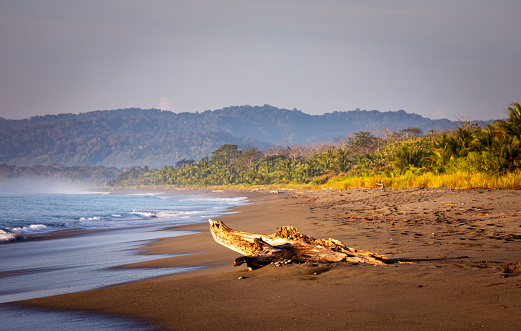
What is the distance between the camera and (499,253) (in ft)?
22.6

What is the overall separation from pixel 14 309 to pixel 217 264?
11.8 feet

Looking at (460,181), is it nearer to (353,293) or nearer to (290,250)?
(290,250)

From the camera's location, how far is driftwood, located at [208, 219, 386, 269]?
6430mm

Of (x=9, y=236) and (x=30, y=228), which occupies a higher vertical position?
(x=9, y=236)

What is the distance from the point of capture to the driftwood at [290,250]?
6.43 m

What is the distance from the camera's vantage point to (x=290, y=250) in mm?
6684

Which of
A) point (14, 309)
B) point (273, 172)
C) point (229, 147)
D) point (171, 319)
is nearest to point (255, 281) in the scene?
point (171, 319)

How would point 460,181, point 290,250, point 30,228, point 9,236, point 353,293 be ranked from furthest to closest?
point 460,181, point 30,228, point 9,236, point 290,250, point 353,293

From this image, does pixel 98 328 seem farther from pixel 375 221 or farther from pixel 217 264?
pixel 375 221

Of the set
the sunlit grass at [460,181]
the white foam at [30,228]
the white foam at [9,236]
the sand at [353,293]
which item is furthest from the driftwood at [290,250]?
the white foam at [30,228]

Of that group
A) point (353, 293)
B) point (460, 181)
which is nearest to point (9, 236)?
point (353, 293)

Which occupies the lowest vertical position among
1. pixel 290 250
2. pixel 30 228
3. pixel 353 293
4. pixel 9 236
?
pixel 30 228

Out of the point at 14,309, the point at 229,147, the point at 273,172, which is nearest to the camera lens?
the point at 14,309

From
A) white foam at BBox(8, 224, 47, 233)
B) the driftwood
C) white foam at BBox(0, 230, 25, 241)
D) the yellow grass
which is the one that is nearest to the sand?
the driftwood
